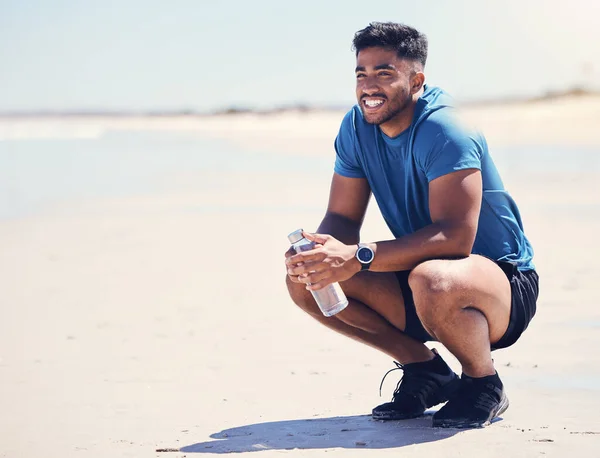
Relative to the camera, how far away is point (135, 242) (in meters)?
9.80

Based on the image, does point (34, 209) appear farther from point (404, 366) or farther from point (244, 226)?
point (404, 366)

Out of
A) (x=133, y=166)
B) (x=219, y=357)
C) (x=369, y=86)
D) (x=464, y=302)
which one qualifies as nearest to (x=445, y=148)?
(x=369, y=86)

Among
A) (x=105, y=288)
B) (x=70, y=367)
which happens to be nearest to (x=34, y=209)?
(x=105, y=288)

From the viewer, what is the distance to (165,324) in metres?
6.11

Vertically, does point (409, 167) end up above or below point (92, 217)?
above

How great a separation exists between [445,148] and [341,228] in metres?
0.69

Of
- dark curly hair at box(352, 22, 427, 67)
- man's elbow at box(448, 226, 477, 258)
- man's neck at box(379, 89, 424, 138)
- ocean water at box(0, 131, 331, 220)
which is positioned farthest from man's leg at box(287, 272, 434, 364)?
ocean water at box(0, 131, 331, 220)

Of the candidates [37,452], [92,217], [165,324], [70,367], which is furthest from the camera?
[92,217]

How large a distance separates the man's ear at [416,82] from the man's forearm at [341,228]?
62cm

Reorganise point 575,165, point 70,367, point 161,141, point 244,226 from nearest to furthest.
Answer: point 70,367, point 244,226, point 575,165, point 161,141

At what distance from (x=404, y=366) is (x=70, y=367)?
174 cm

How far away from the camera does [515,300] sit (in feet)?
13.0

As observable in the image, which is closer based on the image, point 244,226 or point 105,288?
point 105,288

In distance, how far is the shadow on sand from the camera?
371cm
